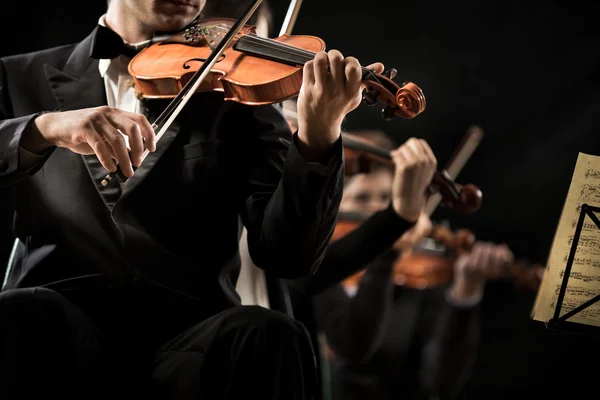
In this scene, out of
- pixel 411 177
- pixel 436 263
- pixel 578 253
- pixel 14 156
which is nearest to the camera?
pixel 14 156

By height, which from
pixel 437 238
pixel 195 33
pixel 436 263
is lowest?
pixel 436 263

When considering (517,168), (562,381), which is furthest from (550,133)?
(562,381)

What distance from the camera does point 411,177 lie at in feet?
6.07

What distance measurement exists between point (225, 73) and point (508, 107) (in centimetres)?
238

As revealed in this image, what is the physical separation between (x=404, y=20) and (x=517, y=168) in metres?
0.79

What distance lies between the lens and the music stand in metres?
1.20

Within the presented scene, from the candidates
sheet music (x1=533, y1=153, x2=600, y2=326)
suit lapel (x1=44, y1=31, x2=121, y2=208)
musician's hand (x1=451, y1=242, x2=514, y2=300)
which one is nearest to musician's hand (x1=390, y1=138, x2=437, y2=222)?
sheet music (x1=533, y1=153, x2=600, y2=326)

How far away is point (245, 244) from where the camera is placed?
137 centimetres

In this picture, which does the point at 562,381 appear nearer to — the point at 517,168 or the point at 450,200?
the point at 517,168

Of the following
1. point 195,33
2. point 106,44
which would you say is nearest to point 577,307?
point 195,33

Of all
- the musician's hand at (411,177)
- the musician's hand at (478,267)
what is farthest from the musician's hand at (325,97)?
the musician's hand at (478,267)

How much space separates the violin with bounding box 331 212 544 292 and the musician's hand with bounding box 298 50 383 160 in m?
1.55

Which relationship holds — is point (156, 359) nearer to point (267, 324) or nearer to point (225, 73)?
point (267, 324)

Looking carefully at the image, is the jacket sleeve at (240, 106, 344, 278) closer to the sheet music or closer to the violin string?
the violin string
